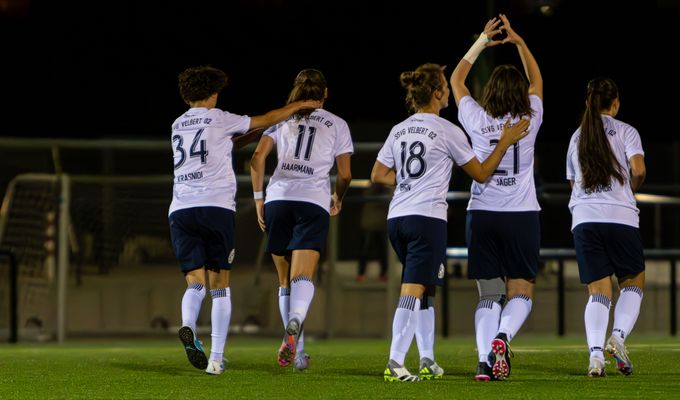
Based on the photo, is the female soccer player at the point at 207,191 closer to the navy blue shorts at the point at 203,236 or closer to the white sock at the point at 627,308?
the navy blue shorts at the point at 203,236

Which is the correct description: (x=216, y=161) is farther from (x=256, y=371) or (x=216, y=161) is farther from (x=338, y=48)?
(x=338, y=48)

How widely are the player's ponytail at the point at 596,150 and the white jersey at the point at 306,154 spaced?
1.56 m

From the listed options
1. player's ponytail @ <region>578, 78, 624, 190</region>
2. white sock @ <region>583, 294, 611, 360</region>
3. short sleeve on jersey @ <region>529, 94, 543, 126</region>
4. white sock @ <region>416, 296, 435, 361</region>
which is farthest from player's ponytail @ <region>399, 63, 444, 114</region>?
white sock @ <region>583, 294, 611, 360</region>

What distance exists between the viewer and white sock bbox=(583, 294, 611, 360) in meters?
8.55

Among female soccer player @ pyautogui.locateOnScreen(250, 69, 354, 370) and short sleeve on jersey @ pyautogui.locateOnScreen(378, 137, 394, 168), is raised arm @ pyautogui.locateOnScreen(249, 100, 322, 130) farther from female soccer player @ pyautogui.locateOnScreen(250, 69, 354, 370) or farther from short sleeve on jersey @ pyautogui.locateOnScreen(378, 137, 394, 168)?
short sleeve on jersey @ pyautogui.locateOnScreen(378, 137, 394, 168)

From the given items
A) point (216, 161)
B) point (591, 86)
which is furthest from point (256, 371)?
point (591, 86)

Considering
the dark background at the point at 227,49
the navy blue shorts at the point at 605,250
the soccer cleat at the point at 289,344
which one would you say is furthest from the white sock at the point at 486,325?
the dark background at the point at 227,49

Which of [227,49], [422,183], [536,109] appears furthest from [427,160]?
[227,49]

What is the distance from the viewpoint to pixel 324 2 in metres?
31.3

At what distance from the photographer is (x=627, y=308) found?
888 centimetres

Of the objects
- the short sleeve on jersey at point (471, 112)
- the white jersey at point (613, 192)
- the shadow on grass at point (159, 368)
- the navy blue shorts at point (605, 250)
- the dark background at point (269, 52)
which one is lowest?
the shadow on grass at point (159, 368)

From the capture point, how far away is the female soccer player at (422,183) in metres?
8.08

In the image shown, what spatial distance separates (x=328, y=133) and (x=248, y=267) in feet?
19.1

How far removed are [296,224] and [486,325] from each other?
1494mm
